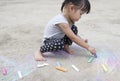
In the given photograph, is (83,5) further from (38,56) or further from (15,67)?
(15,67)

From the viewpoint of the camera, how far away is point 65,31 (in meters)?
1.99

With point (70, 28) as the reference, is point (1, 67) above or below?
below

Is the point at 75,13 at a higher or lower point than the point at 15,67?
higher

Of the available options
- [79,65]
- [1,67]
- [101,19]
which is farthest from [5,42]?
[101,19]

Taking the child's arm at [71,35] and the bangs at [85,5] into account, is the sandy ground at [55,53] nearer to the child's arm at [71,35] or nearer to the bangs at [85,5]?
the child's arm at [71,35]

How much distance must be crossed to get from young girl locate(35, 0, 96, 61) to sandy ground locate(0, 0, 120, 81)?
0.07 m

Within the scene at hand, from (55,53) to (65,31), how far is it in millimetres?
199

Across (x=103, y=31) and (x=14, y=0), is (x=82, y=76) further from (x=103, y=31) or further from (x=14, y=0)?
(x=14, y=0)

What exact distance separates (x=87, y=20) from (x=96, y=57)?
1.04 meters

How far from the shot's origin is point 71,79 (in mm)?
1735

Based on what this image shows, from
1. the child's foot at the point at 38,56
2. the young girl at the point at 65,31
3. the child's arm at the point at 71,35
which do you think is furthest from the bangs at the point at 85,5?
the child's foot at the point at 38,56

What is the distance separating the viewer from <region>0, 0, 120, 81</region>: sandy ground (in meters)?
1.79

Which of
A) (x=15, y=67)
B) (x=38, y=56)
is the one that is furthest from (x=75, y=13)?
(x=15, y=67)

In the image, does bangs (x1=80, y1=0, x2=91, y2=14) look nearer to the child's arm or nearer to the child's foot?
the child's arm
